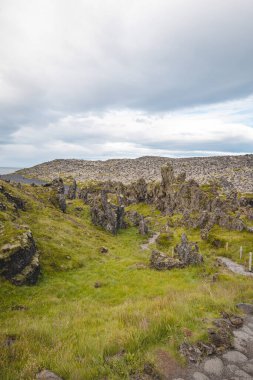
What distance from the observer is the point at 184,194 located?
88.4m

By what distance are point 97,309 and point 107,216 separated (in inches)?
1756

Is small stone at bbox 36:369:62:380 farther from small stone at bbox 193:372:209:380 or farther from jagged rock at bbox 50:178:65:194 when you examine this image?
jagged rock at bbox 50:178:65:194

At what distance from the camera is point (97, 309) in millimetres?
19422

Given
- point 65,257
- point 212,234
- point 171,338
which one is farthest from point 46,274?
point 212,234

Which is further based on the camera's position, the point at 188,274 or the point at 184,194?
the point at 184,194

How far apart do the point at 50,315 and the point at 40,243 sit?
17.6 metres

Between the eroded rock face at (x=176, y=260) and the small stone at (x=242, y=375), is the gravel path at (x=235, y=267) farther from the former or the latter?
the small stone at (x=242, y=375)

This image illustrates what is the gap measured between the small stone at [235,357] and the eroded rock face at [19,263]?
20046mm

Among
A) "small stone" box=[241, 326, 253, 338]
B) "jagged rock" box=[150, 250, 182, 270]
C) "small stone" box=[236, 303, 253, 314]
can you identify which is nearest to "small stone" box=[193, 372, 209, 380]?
"small stone" box=[241, 326, 253, 338]

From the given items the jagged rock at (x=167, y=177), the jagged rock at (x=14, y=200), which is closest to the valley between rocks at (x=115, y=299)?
the jagged rock at (x=14, y=200)

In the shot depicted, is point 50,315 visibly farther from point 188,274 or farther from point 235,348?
point 188,274

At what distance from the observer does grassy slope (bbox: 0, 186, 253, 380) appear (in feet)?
32.2

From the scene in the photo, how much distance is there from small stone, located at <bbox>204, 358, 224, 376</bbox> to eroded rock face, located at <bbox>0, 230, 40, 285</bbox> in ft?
65.1

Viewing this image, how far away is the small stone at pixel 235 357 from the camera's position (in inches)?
411
